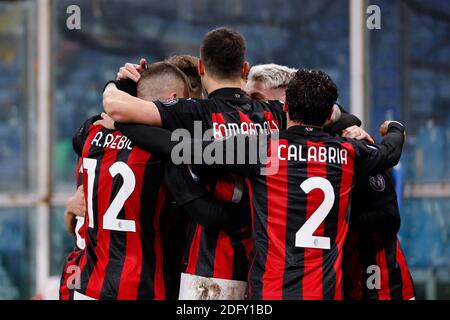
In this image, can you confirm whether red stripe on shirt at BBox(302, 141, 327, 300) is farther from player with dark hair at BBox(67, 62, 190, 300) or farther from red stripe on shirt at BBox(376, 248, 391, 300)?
player with dark hair at BBox(67, 62, 190, 300)

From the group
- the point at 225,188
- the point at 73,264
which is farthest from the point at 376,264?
the point at 73,264

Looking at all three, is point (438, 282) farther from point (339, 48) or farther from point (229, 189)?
point (229, 189)

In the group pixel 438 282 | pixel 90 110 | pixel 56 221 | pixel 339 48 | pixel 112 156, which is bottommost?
pixel 438 282

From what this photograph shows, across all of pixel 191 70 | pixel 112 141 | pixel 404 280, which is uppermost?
pixel 191 70

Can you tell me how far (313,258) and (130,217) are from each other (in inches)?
39.9

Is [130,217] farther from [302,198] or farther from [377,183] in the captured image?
[377,183]

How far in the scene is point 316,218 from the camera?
13.0 ft

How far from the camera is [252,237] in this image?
4129mm

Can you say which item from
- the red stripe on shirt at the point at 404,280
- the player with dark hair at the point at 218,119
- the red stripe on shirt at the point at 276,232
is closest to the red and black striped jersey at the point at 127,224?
the player with dark hair at the point at 218,119

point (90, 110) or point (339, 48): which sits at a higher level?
point (339, 48)

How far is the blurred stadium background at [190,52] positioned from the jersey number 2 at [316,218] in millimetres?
4784

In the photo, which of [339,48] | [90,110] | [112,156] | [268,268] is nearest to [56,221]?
[90,110]

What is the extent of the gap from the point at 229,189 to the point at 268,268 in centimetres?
47

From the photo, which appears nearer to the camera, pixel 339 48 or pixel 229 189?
pixel 229 189
